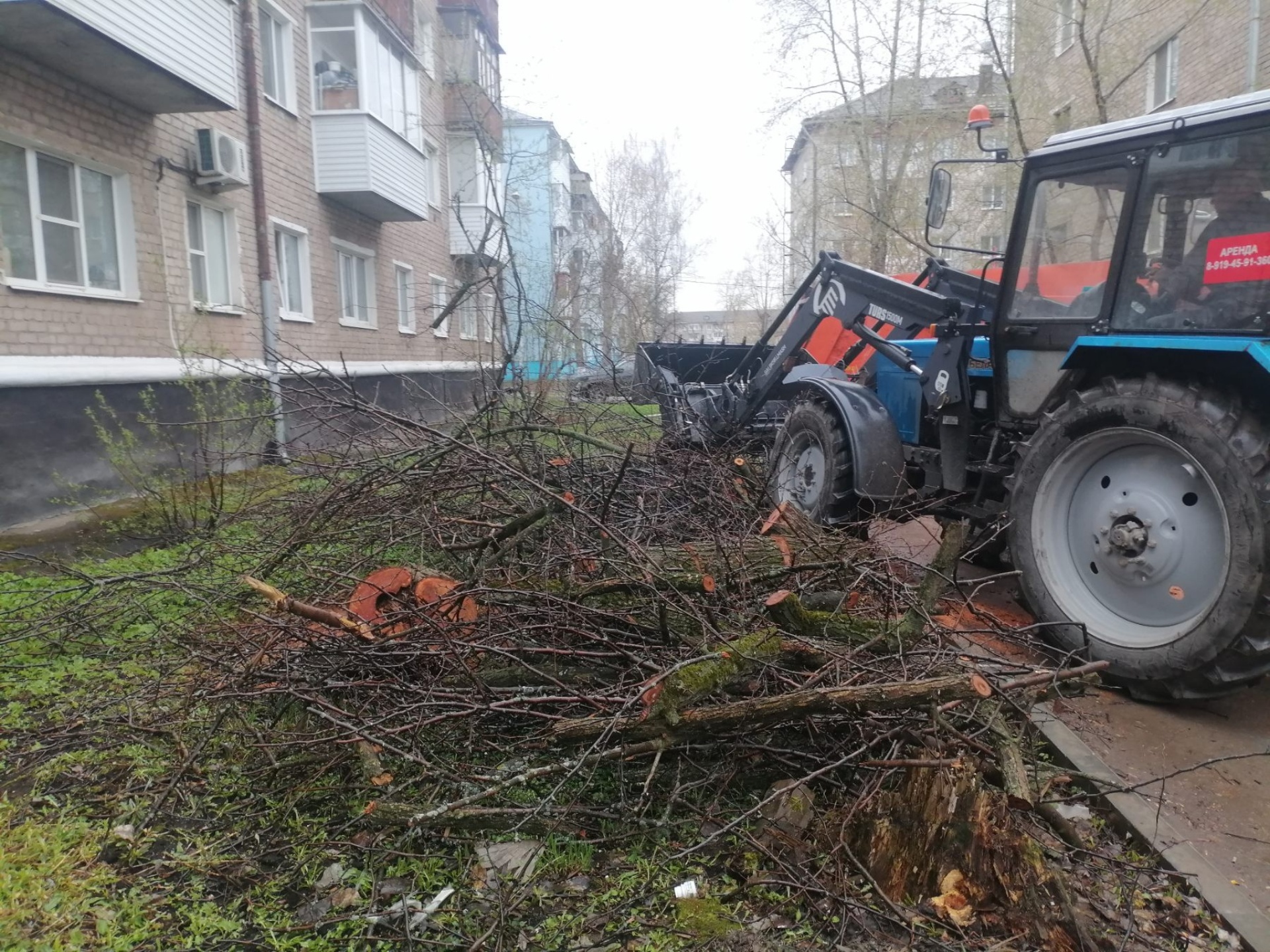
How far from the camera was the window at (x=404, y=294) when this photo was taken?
16109 mm

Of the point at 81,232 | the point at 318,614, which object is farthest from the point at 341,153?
the point at 318,614

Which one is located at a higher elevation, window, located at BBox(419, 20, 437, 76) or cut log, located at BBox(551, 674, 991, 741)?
window, located at BBox(419, 20, 437, 76)

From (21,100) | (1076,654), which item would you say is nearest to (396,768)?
(1076,654)

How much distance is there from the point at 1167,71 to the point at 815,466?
13.4m

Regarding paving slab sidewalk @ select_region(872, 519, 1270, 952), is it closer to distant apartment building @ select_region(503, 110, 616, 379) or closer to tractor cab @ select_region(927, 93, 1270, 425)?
Answer: tractor cab @ select_region(927, 93, 1270, 425)

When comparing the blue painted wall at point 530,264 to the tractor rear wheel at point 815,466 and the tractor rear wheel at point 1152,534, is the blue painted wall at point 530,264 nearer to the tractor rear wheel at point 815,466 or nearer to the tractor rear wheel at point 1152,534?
the tractor rear wheel at point 815,466

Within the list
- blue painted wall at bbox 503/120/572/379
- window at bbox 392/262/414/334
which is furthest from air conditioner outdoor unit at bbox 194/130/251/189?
window at bbox 392/262/414/334

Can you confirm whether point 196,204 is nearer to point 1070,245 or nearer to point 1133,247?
point 1070,245

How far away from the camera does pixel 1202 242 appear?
3594 mm

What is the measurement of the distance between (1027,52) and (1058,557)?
39.2ft

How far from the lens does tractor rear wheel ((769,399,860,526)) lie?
5508mm

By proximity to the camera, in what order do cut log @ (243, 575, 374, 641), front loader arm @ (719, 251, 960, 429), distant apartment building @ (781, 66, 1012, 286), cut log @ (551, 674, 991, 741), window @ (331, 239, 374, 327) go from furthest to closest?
distant apartment building @ (781, 66, 1012, 286), window @ (331, 239, 374, 327), front loader arm @ (719, 251, 960, 429), cut log @ (243, 575, 374, 641), cut log @ (551, 674, 991, 741)

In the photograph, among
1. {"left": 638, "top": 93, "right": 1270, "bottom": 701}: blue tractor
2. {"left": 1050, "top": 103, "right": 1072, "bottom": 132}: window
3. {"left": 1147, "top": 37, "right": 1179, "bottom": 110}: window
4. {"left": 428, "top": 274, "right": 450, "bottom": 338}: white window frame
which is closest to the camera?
{"left": 638, "top": 93, "right": 1270, "bottom": 701}: blue tractor

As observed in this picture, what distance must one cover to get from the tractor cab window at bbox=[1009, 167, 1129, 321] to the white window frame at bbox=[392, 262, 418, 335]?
13.4 meters
